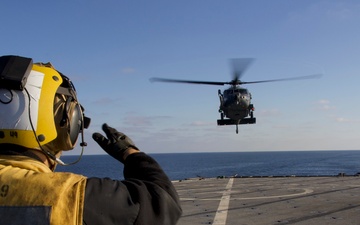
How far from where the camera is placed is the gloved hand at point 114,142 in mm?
2574

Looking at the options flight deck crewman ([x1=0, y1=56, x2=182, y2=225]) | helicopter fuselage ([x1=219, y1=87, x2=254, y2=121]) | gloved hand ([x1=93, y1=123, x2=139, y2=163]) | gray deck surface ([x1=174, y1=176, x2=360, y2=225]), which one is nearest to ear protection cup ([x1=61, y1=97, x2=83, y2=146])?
flight deck crewman ([x1=0, y1=56, x2=182, y2=225])

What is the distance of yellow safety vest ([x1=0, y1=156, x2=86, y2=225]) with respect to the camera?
6.22 ft

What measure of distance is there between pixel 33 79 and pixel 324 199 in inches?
629

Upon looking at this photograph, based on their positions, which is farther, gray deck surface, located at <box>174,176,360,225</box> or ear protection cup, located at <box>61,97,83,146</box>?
gray deck surface, located at <box>174,176,360,225</box>

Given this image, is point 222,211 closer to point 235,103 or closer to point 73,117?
point 73,117

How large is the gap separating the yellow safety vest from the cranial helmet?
333 millimetres

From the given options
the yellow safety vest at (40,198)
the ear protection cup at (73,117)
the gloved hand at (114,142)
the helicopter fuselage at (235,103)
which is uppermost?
the helicopter fuselage at (235,103)

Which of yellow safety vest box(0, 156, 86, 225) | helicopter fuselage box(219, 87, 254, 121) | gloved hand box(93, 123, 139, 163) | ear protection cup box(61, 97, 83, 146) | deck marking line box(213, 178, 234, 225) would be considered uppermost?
helicopter fuselage box(219, 87, 254, 121)

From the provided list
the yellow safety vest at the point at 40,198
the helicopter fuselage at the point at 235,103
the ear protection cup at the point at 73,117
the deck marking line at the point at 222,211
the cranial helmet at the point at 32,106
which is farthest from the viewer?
the helicopter fuselage at the point at 235,103

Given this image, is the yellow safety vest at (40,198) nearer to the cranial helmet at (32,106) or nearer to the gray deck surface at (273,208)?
the cranial helmet at (32,106)

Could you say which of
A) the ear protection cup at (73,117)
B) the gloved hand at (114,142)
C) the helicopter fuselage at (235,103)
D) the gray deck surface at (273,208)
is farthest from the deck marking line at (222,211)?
the helicopter fuselage at (235,103)

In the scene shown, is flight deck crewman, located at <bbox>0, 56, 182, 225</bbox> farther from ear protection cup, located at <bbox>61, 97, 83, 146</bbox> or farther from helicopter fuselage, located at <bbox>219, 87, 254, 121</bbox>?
helicopter fuselage, located at <bbox>219, 87, 254, 121</bbox>

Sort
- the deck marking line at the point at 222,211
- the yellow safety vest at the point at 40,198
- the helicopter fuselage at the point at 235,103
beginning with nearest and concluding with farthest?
1. the yellow safety vest at the point at 40,198
2. the deck marking line at the point at 222,211
3. the helicopter fuselage at the point at 235,103

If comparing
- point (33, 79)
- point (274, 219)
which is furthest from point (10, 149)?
point (274, 219)
